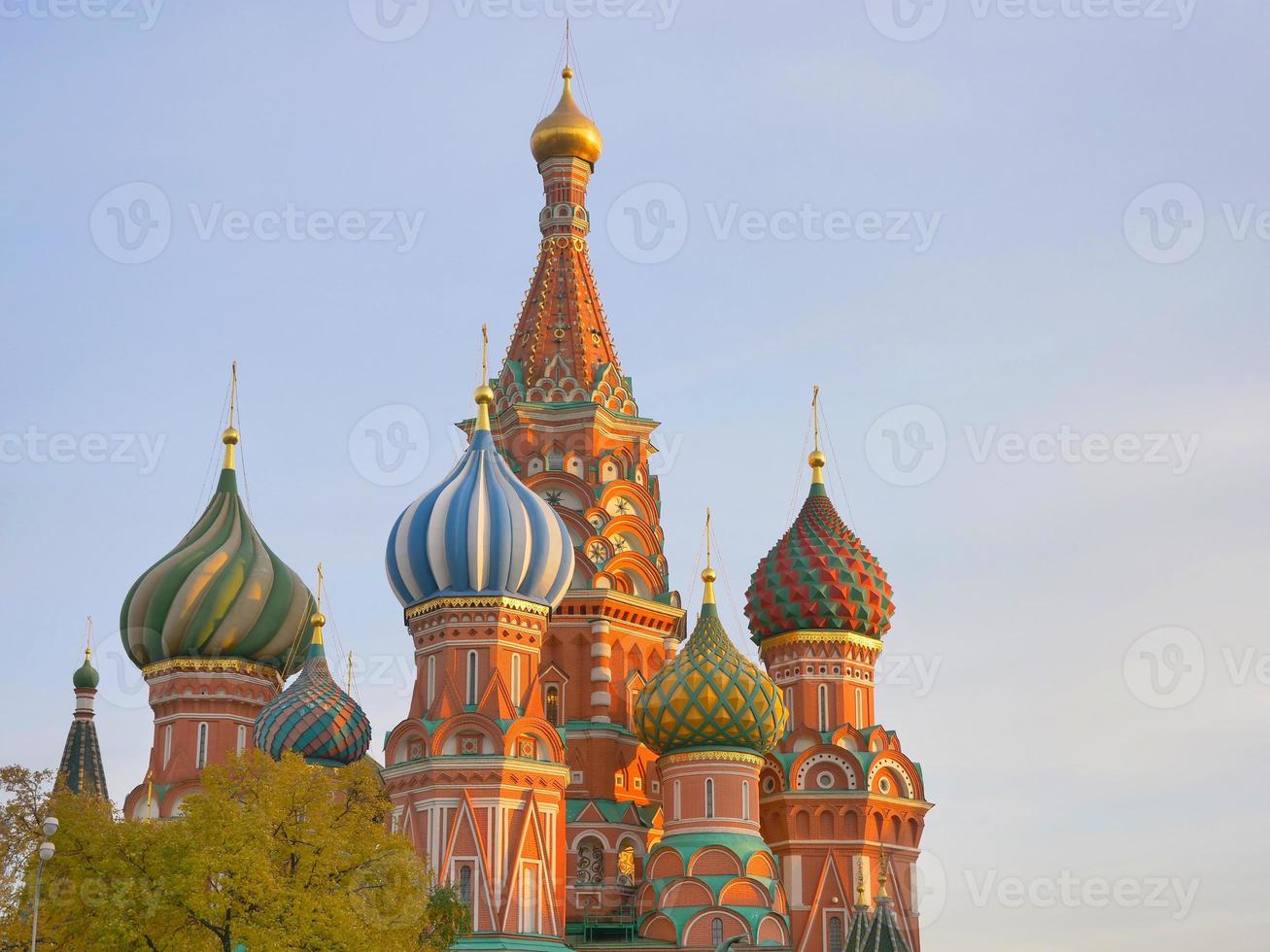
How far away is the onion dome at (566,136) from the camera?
4978 cm

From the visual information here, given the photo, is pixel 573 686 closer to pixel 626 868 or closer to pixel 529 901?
pixel 626 868

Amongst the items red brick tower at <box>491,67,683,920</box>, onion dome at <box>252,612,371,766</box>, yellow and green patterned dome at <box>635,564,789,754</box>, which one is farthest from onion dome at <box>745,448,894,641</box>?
onion dome at <box>252,612,371,766</box>

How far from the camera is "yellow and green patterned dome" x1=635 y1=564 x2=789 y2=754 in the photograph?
41844 mm

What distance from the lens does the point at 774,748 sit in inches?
1777

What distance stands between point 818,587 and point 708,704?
5.72 metres

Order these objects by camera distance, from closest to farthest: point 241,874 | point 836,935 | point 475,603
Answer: point 241,874, point 475,603, point 836,935

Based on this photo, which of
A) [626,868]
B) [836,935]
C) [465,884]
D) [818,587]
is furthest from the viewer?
[818,587]

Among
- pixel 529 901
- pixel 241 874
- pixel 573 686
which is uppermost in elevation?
pixel 573 686

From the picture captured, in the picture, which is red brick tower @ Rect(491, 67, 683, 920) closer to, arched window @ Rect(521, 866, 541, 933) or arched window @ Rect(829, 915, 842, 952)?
arched window @ Rect(521, 866, 541, 933)

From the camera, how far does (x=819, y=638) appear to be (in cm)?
4647

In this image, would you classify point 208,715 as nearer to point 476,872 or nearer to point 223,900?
point 476,872

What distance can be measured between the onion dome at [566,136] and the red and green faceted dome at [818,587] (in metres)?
10.3

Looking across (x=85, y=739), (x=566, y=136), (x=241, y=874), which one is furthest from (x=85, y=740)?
(x=241, y=874)

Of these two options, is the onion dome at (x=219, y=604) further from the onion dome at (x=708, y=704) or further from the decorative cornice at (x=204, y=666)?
the onion dome at (x=708, y=704)
